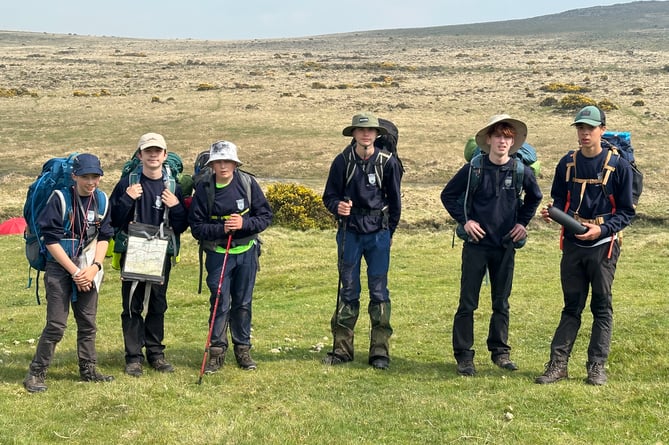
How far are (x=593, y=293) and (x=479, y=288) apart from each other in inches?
56.0

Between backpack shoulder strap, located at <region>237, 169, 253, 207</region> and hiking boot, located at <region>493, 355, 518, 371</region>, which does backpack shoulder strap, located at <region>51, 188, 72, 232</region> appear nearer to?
backpack shoulder strap, located at <region>237, 169, 253, 207</region>

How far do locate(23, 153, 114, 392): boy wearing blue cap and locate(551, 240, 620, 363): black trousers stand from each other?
213 inches

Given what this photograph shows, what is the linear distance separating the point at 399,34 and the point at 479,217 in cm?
19631

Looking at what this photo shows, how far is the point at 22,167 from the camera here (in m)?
36.6

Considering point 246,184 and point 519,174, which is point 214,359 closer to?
point 246,184

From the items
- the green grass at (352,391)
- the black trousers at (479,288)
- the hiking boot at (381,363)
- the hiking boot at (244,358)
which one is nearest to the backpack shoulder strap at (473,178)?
the black trousers at (479,288)

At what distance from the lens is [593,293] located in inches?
329

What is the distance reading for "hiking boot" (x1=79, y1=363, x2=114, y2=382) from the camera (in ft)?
29.2

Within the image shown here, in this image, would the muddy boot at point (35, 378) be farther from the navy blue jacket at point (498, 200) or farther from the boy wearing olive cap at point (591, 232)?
the boy wearing olive cap at point (591, 232)

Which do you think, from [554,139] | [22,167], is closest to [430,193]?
[554,139]

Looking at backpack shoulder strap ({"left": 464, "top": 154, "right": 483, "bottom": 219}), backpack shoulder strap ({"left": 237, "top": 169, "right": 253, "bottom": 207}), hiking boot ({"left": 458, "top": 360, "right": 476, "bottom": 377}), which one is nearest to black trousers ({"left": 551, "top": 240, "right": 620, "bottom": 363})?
hiking boot ({"left": 458, "top": 360, "right": 476, "bottom": 377})

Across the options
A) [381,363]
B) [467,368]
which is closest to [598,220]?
[467,368]

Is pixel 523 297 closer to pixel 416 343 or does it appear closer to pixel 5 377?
pixel 416 343

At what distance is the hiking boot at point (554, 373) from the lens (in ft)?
27.9
